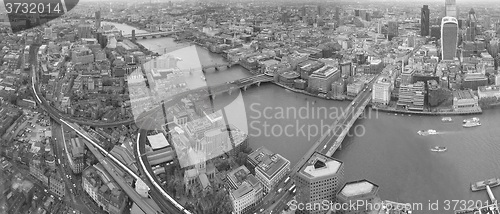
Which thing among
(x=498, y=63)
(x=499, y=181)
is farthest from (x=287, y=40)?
(x=499, y=181)

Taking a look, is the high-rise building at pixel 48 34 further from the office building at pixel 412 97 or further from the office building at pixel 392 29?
the office building at pixel 392 29

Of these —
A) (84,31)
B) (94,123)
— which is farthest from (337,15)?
(94,123)

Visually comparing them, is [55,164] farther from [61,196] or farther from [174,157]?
[174,157]

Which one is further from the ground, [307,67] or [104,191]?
[307,67]

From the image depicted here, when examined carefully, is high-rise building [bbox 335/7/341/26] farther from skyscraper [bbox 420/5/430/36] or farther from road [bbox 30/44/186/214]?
road [bbox 30/44/186/214]

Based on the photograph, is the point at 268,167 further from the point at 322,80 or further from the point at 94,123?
the point at 322,80

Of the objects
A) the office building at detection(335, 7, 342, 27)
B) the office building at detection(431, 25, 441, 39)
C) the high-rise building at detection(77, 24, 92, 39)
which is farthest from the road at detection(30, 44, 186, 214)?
the office building at detection(431, 25, 441, 39)
